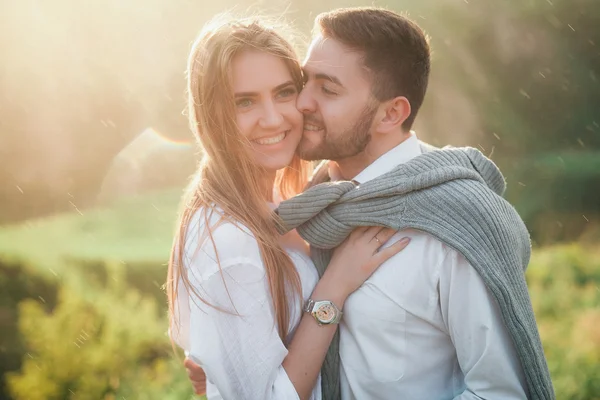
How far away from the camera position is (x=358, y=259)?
2086 millimetres

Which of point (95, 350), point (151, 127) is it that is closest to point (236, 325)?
point (95, 350)

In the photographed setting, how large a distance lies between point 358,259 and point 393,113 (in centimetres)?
62

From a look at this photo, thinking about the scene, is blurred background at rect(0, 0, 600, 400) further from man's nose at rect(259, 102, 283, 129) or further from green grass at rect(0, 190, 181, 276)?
man's nose at rect(259, 102, 283, 129)

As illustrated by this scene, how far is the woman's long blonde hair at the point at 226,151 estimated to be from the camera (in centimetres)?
212

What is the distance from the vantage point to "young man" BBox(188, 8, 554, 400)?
195cm

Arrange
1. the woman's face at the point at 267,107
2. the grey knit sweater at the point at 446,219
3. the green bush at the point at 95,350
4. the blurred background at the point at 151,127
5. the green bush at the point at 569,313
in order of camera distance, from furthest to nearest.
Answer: the blurred background at the point at 151,127, the green bush at the point at 95,350, the green bush at the point at 569,313, the woman's face at the point at 267,107, the grey knit sweater at the point at 446,219

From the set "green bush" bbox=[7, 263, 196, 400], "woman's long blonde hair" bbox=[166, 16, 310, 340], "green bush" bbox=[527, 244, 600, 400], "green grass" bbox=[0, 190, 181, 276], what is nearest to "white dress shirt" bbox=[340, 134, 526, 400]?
"woman's long blonde hair" bbox=[166, 16, 310, 340]

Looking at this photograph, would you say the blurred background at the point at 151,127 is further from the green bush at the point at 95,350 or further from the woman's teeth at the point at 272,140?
the woman's teeth at the point at 272,140

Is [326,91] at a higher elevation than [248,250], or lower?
higher

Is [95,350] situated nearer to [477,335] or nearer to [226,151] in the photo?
[226,151]

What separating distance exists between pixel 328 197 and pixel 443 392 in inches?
30.6

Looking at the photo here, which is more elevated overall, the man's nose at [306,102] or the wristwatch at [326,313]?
the man's nose at [306,102]

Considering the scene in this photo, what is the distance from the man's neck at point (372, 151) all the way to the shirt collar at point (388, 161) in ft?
0.12

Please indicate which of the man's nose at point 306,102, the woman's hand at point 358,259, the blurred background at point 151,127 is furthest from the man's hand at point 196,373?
the blurred background at point 151,127
